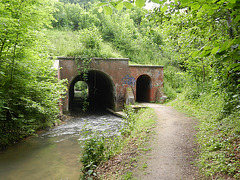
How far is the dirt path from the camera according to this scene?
3.70 m

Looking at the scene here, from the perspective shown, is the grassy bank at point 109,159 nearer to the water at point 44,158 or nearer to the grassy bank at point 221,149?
the water at point 44,158

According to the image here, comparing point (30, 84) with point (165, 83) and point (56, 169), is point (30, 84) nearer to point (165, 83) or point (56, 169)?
point (56, 169)

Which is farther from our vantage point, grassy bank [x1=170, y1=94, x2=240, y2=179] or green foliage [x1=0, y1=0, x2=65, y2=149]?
green foliage [x1=0, y1=0, x2=65, y2=149]

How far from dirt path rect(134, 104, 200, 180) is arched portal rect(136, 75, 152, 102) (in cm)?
968

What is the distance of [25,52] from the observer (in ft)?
21.1

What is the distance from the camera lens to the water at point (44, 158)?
509 cm

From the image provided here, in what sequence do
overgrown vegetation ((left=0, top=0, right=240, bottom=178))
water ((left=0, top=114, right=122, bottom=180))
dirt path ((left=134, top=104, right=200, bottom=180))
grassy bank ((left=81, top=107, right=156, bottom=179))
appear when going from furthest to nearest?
water ((left=0, top=114, right=122, bottom=180)), grassy bank ((left=81, top=107, right=156, bottom=179)), dirt path ((left=134, top=104, right=200, bottom=180)), overgrown vegetation ((left=0, top=0, right=240, bottom=178))

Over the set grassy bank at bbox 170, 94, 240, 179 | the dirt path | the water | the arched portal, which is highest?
the arched portal

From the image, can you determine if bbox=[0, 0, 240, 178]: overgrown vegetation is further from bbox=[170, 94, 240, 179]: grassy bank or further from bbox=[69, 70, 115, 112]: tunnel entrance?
bbox=[69, 70, 115, 112]: tunnel entrance

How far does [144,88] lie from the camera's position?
56.5 ft

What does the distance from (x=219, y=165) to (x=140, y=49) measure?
1773 centimetres

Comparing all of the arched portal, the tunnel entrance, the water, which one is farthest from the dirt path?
the arched portal

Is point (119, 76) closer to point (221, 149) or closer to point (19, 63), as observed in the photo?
point (19, 63)

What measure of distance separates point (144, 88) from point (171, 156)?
42.5 ft
